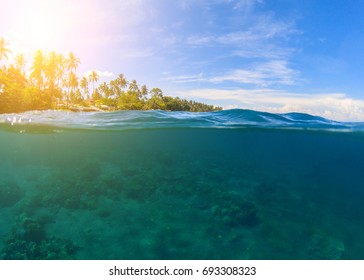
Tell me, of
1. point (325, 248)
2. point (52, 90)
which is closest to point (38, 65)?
point (52, 90)

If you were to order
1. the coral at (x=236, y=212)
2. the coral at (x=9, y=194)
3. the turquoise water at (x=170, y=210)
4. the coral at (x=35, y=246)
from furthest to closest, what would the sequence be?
1. the coral at (x=9, y=194)
2. the coral at (x=236, y=212)
3. the turquoise water at (x=170, y=210)
4. the coral at (x=35, y=246)

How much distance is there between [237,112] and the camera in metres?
18.8

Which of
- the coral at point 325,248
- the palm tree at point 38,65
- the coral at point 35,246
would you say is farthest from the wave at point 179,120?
the palm tree at point 38,65

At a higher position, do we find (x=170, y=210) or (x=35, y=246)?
(x=170, y=210)

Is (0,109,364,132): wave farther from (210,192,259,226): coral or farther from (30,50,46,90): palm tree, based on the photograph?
(30,50,46,90): palm tree

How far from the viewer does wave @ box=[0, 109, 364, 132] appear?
1878 centimetres

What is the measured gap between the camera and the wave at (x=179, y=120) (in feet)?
61.6

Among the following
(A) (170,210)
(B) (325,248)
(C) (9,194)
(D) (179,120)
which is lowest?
(B) (325,248)

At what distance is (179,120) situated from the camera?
62.7ft

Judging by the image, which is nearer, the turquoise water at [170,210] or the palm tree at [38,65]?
the turquoise water at [170,210]

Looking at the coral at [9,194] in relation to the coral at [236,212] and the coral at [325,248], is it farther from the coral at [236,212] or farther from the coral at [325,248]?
the coral at [325,248]

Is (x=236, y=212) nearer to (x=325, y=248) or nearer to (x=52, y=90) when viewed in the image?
(x=325, y=248)

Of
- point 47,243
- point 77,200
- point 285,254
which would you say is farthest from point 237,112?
point 47,243
